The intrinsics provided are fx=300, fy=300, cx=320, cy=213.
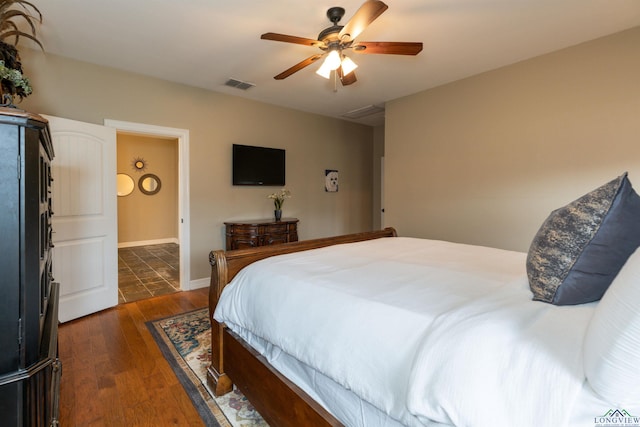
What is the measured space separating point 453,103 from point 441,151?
60 centimetres

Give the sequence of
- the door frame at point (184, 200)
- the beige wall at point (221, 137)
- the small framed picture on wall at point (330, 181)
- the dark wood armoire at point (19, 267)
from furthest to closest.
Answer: the small framed picture on wall at point (330, 181)
the door frame at point (184, 200)
the beige wall at point (221, 137)
the dark wood armoire at point (19, 267)

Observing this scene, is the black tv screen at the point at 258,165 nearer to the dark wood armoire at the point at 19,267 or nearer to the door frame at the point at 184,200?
the door frame at the point at 184,200

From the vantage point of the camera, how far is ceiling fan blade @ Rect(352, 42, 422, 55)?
2.13 meters

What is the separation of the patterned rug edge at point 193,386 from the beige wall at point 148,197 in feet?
16.6

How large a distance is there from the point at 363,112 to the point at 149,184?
17.3 ft

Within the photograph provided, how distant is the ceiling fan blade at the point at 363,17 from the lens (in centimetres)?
169

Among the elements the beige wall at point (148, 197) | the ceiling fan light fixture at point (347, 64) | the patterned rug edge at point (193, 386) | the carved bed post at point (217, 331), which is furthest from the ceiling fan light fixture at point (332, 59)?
the beige wall at point (148, 197)

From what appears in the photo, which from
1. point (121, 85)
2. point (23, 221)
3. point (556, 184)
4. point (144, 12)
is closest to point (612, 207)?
point (23, 221)

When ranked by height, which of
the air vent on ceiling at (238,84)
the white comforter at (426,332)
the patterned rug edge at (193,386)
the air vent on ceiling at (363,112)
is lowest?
the patterned rug edge at (193,386)

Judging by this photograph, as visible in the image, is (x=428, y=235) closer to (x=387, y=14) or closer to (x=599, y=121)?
(x=599, y=121)

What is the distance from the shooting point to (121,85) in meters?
3.40

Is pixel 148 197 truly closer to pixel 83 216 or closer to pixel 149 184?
pixel 149 184

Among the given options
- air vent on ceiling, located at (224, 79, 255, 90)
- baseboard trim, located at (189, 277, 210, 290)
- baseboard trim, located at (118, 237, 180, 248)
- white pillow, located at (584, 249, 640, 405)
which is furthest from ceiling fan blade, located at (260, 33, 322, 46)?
baseboard trim, located at (118, 237, 180, 248)

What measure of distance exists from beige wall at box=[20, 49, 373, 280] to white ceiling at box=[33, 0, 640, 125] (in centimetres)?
Answer: 22
